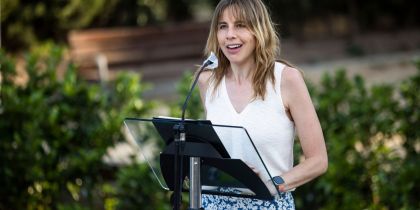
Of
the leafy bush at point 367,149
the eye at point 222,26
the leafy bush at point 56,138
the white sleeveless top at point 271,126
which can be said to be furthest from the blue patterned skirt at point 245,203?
the leafy bush at point 56,138

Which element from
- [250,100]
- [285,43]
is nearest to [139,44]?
[285,43]

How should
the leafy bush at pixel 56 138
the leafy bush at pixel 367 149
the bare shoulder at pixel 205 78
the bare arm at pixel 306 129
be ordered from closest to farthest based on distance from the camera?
the bare arm at pixel 306 129, the bare shoulder at pixel 205 78, the leafy bush at pixel 367 149, the leafy bush at pixel 56 138

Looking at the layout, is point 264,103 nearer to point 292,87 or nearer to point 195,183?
point 292,87

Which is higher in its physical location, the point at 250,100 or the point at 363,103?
the point at 363,103

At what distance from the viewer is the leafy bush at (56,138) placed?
234 inches

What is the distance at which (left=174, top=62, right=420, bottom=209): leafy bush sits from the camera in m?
5.51

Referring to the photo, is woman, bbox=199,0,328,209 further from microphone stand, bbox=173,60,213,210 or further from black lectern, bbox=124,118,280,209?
microphone stand, bbox=173,60,213,210

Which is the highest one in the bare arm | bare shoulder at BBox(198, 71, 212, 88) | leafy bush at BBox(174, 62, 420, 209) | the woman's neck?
leafy bush at BBox(174, 62, 420, 209)

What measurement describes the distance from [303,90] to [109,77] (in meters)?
10.5

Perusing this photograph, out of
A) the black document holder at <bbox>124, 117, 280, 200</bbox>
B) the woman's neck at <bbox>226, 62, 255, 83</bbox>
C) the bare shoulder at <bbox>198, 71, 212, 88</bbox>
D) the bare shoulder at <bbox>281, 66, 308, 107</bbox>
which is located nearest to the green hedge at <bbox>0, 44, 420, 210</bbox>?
the bare shoulder at <bbox>198, 71, 212, 88</bbox>

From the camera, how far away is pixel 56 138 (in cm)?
608

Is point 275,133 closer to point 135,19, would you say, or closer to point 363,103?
point 363,103

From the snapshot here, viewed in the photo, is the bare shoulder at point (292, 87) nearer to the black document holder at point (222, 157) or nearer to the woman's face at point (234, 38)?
the woman's face at point (234, 38)

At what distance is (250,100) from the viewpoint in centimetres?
330
